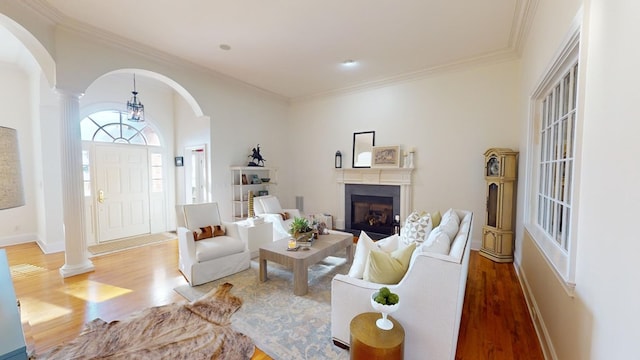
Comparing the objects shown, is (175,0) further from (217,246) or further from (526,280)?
(526,280)

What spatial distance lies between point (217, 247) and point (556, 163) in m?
3.79

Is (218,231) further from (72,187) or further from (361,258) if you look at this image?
(361,258)

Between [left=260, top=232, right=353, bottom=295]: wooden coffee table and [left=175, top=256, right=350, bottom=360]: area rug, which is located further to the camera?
[left=260, top=232, right=353, bottom=295]: wooden coffee table

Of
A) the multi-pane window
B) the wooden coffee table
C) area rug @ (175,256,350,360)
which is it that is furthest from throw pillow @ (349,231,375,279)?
the multi-pane window

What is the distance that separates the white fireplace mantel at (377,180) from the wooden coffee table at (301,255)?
68.1 inches

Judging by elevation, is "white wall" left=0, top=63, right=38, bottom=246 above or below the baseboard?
above

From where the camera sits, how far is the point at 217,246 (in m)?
3.42

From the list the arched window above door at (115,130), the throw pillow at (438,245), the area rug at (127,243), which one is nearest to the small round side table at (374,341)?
the throw pillow at (438,245)

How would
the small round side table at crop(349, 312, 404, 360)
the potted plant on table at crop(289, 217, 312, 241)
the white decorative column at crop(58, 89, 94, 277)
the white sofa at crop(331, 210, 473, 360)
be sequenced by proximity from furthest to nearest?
the potted plant on table at crop(289, 217, 312, 241)
the white decorative column at crop(58, 89, 94, 277)
the white sofa at crop(331, 210, 473, 360)
the small round side table at crop(349, 312, 404, 360)

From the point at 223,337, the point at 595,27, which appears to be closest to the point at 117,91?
the point at 223,337

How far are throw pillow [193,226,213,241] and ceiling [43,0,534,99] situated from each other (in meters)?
2.64

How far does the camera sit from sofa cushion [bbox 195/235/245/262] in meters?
3.29

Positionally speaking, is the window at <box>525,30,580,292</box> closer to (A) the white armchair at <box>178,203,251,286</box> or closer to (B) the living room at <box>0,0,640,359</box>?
(B) the living room at <box>0,0,640,359</box>

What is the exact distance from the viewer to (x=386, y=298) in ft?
5.53
